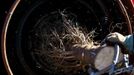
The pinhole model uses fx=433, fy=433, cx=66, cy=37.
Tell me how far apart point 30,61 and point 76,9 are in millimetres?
535

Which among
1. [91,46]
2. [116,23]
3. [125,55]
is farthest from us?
[116,23]

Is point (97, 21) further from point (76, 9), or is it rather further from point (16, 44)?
point (16, 44)

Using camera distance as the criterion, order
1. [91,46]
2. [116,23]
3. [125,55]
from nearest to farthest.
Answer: [125,55]
[91,46]
[116,23]

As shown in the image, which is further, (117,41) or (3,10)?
(3,10)

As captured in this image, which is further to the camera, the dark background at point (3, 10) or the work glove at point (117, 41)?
the dark background at point (3, 10)

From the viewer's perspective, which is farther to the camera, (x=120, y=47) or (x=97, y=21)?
(x=97, y=21)

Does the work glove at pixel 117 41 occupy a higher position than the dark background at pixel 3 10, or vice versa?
the dark background at pixel 3 10

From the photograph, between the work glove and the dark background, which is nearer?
the work glove

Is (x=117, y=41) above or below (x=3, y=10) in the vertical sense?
below

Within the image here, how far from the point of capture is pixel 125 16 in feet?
10.6

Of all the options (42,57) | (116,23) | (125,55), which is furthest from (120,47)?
(42,57)

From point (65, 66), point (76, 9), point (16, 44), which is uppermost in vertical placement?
point (76, 9)

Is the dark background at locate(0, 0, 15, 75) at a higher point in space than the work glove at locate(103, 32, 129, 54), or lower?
higher

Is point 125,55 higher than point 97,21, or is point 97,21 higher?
point 97,21
